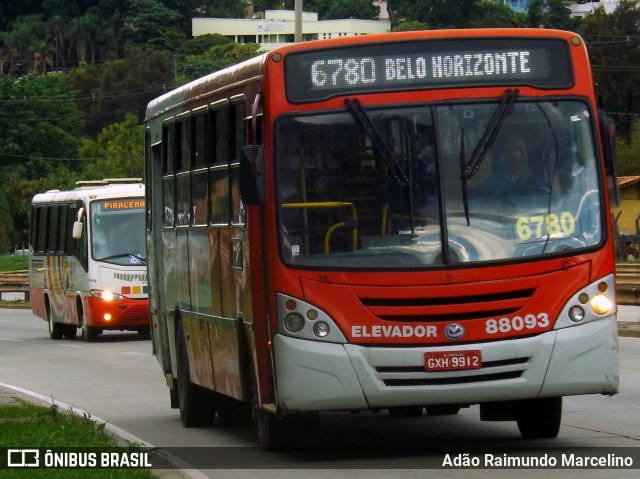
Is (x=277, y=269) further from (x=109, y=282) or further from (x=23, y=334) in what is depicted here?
(x=23, y=334)

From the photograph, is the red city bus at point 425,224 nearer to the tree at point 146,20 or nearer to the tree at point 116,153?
the tree at point 116,153

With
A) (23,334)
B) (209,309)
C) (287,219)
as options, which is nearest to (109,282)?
(23,334)

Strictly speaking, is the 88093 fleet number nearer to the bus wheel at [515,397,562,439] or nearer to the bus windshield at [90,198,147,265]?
the bus wheel at [515,397,562,439]

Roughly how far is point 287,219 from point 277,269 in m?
0.34

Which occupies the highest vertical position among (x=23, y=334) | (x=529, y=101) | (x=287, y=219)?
(x=529, y=101)

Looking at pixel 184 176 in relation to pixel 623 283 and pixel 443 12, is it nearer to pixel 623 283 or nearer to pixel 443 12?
pixel 623 283

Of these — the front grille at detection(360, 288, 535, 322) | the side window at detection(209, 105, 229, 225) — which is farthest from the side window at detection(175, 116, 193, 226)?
the front grille at detection(360, 288, 535, 322)

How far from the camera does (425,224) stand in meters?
10.8

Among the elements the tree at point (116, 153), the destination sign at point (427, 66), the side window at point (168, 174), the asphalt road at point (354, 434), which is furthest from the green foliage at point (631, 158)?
the destination sign at point (427, 66)

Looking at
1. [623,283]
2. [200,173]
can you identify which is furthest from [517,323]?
[623,283]

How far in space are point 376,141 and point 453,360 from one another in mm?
1511

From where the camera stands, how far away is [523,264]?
1070cm

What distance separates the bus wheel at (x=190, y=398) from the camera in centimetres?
1405

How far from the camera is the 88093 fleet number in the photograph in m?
10.6
